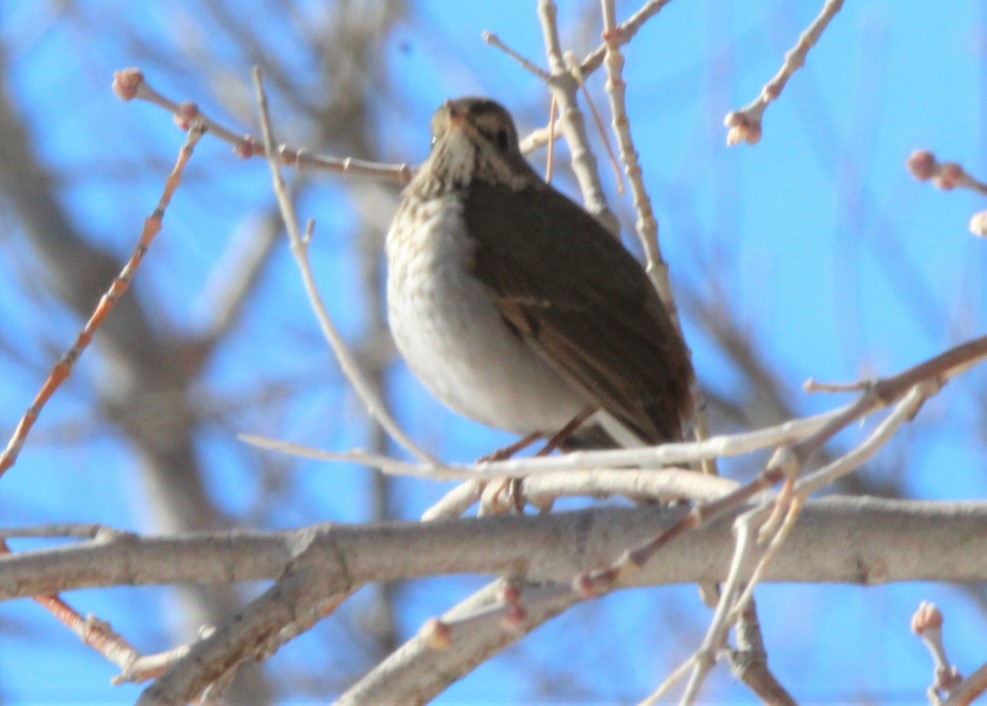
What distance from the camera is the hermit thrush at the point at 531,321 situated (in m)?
4.34

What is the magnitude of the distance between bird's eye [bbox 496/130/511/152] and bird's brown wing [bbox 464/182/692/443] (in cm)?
23

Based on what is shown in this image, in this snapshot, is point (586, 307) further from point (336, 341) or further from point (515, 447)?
point (336, 341)

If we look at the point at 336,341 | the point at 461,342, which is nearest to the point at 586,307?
the point at 461,342

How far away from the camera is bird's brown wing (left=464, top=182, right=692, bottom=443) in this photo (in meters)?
4.33

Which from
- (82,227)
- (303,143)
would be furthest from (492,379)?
(82,227)

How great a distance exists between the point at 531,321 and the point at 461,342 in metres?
0.21

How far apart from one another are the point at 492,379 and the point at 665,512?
1590 mm

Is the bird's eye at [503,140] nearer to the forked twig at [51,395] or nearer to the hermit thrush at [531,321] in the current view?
the hermit thrush at [531,321]

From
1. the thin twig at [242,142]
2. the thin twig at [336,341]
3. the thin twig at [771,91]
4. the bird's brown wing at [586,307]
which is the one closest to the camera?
the thin twig at [336,341]

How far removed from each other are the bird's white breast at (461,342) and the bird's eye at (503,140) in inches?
17.0

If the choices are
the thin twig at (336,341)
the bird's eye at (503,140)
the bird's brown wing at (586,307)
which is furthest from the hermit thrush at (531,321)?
the thin twig at (336,341)

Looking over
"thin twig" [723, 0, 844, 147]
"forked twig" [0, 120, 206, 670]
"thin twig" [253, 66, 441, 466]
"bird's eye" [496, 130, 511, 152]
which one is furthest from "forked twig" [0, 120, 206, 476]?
"bird's eye" [496, 130, 511, 152]

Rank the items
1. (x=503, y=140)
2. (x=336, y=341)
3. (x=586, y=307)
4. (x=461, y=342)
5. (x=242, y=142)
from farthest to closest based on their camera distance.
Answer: (x=503, y=140)
(x=586, y=307)
(x=461, y=342)
(x=242, y=142)
(x=336, y=341)

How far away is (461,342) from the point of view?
432cm
